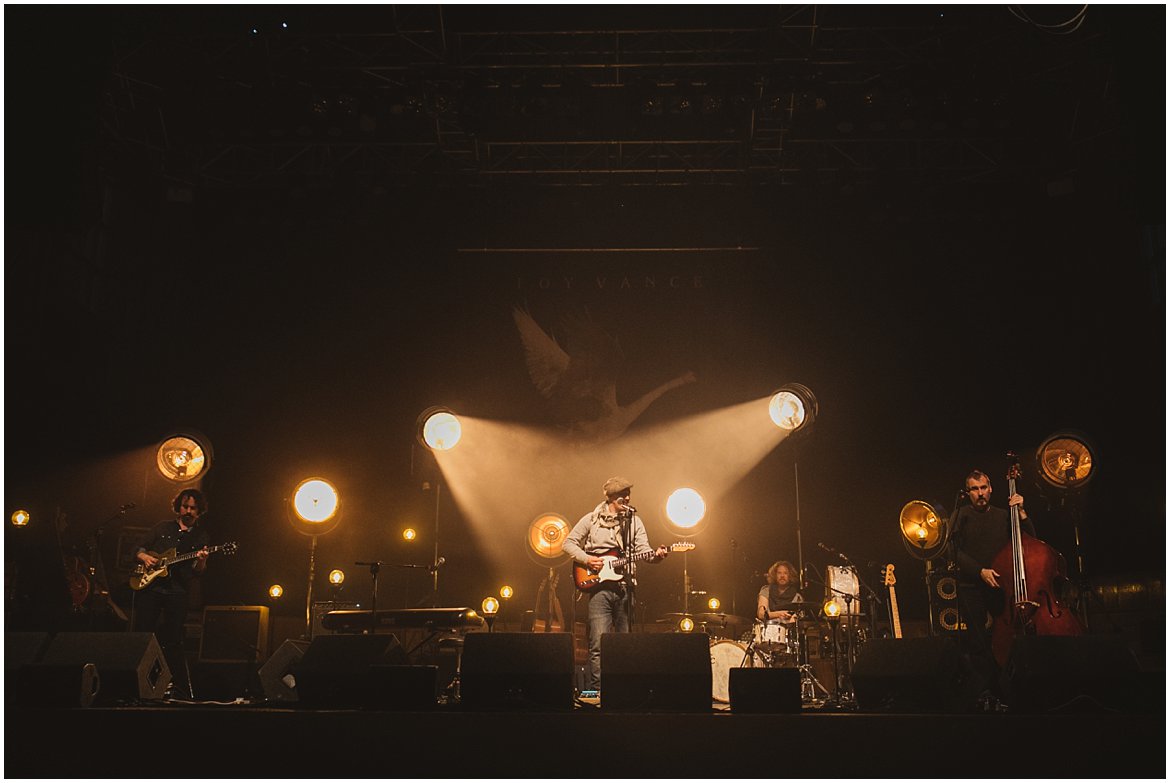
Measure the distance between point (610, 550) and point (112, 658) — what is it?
12.2 feet

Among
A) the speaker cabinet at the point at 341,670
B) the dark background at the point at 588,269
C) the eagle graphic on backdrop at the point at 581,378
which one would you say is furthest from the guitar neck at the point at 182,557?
the eagle graphic on backdrop at the point at 581,378

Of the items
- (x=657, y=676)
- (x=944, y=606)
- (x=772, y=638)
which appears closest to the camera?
(x=657, y=676)

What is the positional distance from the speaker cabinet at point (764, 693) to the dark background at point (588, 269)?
5.24 m

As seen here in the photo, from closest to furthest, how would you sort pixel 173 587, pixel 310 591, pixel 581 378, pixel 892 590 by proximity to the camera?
pixel 173 587, pixel 892 590, pixel 310 591, pixel 581 378

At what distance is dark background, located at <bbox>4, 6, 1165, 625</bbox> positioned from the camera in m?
9.53

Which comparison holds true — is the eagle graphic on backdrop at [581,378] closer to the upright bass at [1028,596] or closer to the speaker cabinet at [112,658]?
the upright bass at [1028,596]

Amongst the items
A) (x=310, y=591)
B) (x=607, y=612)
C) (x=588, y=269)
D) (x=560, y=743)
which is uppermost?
(x=588, y=269)

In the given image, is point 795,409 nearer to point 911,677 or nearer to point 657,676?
point 911,677

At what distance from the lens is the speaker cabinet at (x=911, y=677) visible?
5688 mm

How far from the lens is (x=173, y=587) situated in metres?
8.12

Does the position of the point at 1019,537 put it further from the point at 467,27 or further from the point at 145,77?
the point at 145,77

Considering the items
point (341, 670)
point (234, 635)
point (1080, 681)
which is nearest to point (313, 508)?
point (234, 635)

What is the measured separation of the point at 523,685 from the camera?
549 cm

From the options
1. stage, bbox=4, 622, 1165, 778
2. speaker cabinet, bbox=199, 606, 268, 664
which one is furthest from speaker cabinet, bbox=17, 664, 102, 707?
speaker cabinet, bbox=199, 606, 268, 664
